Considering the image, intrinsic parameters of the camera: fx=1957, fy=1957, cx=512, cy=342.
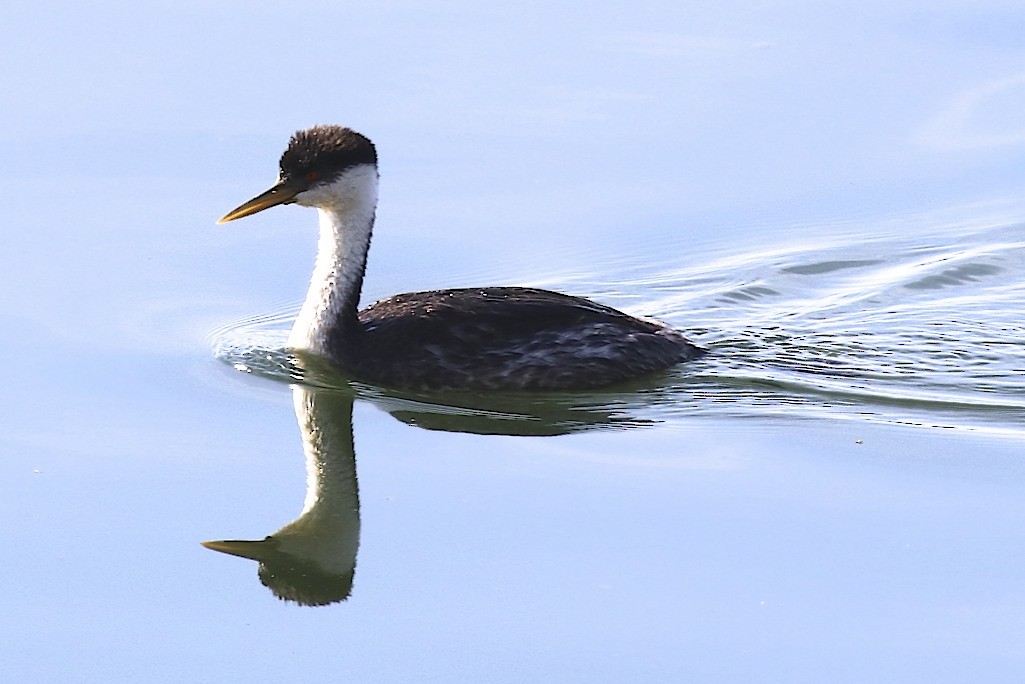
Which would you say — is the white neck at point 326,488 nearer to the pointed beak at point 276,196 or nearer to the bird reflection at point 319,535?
the bird reflection at point 319,535

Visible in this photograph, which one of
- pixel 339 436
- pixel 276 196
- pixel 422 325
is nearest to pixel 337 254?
pixel 276 196

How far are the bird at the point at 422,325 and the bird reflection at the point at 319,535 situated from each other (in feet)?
1.84

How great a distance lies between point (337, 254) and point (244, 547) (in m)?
3.02

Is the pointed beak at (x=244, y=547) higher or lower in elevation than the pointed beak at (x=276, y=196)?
lower

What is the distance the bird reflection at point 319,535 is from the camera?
8.91m

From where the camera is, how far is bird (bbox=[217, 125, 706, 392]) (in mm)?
11305

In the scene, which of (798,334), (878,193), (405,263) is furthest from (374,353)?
(878,193)

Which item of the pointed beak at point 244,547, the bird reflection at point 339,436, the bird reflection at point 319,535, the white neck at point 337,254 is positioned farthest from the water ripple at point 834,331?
the pointed beak at point 244,547

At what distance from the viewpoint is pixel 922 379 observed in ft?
38.3

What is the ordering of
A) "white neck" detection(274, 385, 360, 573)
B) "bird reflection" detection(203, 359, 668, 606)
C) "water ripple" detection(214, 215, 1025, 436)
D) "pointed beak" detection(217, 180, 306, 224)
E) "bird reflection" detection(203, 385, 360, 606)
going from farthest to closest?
"pointed beak" detection(217, 180, 306, 224), "water ripple" detection(214, 215, 1025, 436), "white neck" detection(274, 385, 360, 573), "bird reflection" detection(203, 359, 668, 606), "bird reflection" detection(203, 385, 360, 606)

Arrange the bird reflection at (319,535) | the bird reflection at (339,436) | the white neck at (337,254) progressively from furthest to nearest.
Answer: the white neck at (337,254) → the bird reflection at (339,436) → the bird reflection at (319,535)

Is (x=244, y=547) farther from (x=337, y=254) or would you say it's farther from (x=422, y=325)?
(x=337, y=254)

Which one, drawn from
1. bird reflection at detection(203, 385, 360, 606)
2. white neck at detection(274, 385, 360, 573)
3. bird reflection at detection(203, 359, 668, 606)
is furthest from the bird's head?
bird reflection at detection(203, 385, 360, 606)

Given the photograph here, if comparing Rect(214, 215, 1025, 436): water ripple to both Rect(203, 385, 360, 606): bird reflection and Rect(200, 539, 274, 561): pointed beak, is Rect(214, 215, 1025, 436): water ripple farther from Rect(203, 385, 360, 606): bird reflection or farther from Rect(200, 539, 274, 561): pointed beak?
Rect(200, 539, 274, 561): pointed beak
